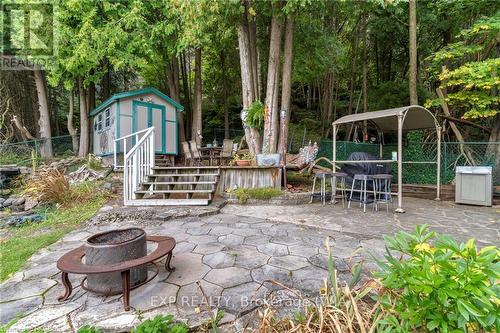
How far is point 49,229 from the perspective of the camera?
3904 millimetres

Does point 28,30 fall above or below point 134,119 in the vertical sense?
above

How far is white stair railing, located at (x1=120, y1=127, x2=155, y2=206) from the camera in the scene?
15.8 ft

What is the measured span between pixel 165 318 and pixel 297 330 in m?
0.79

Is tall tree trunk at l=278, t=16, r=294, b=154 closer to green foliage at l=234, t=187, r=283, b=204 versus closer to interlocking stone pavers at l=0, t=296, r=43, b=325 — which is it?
green foliage at l=234, t=187, r=283, b=204

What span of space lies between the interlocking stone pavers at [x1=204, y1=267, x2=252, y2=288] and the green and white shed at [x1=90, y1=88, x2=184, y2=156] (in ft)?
25.4

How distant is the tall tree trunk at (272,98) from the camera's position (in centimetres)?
645

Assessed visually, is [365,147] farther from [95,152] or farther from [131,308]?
[95,152]

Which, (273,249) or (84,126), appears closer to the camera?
(273,249)

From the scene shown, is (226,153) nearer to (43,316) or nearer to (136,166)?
(136,166)

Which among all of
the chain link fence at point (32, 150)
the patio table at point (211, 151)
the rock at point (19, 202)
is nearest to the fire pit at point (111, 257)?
the rock at point (19, 202)

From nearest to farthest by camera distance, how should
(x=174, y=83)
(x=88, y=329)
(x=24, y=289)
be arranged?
(x=88, y=329) < (x=24, y=289) < (x=174, y=83)

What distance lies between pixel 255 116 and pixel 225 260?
4.55 m

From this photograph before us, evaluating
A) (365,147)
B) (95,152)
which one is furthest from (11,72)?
(365,147)

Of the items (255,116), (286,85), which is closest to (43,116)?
(255,116)
